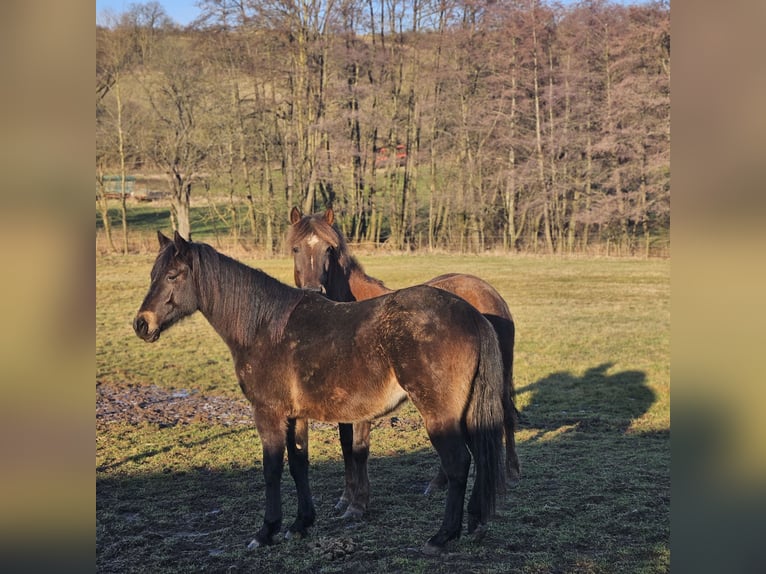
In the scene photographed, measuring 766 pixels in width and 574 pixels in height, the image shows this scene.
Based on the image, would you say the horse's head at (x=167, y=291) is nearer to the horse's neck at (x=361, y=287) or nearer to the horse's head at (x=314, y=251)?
the horse's head at (x=314, y=251)

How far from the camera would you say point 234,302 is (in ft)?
14.9

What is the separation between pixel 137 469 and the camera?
6059 millimetres

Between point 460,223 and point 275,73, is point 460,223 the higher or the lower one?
the lower one

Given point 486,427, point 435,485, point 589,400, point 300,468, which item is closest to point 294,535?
point 300,468

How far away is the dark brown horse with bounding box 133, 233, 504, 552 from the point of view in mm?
4055

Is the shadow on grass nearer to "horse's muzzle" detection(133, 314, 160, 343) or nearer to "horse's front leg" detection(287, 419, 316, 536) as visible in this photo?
"horse's front leg" detection(287, 419, 316, 536)

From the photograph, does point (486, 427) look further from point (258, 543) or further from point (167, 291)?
point (167, 291)

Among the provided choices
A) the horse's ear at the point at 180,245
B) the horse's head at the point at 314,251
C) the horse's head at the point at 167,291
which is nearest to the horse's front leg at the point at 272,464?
the horse's head at the point at 167,291

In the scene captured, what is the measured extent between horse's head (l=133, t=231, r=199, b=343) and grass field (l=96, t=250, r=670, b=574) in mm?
1487

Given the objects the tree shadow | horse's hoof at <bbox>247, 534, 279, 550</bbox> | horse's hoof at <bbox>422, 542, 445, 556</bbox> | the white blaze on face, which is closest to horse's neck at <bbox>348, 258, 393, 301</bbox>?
the white blaze on face

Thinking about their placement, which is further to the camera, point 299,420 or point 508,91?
point 508,91

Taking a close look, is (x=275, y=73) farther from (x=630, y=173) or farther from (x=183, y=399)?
(x=183, y=399)
